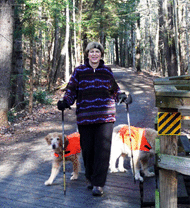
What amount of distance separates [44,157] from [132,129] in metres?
2.95

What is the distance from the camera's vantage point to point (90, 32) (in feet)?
93.6

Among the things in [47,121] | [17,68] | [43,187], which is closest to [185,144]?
[43,187]

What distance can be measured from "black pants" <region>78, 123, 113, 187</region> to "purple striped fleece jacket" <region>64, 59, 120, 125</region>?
130mm

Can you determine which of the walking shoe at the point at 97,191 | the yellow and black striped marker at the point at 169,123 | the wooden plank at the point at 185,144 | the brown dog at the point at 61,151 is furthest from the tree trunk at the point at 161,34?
the yellow and black striped marker at the point at 169,123

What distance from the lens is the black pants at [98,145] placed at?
446 centimetres

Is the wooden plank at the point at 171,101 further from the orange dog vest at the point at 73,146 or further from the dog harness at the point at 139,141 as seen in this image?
the orange dog vest at the point at 73,146

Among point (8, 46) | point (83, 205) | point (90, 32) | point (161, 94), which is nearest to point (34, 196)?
point (83, 205)

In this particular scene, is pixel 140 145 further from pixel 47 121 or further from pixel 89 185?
pixel 47 121

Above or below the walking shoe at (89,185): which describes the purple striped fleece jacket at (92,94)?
above

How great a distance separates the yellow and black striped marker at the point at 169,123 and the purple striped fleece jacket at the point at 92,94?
1.28 meters

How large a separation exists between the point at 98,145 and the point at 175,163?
1.49 m

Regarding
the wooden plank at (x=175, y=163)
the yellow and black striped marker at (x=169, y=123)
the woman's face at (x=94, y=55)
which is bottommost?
the wooden plank at (x=175, y=163)

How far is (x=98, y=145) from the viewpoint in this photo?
14.7 ft

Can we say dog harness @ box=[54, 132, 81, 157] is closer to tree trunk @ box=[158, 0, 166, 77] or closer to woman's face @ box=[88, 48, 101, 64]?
woman's face @ box=[88, 48, 101, 64]
